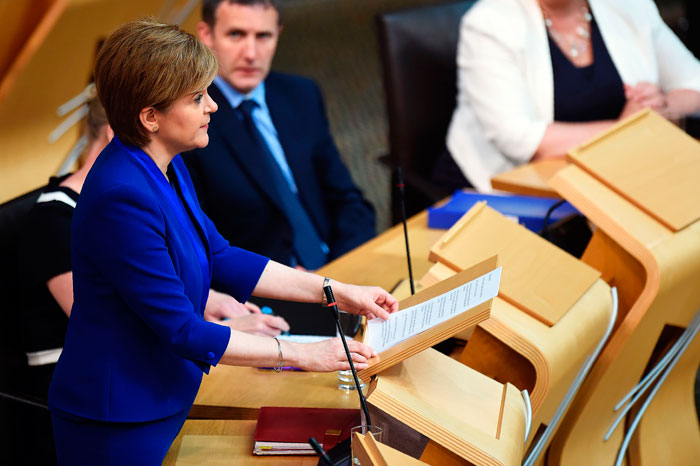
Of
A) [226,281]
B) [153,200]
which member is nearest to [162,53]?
[153,200]

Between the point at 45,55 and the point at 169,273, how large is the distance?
233 cm

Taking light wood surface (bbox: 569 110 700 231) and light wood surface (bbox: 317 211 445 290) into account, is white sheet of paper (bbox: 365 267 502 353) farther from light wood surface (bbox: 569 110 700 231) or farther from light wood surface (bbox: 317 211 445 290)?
light wood surface (bbox: 317 211 445 290)

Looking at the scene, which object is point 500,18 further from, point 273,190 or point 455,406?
point 455,406

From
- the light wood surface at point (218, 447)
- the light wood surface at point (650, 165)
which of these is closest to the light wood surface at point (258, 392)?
the light wood surface at point (218, 447)

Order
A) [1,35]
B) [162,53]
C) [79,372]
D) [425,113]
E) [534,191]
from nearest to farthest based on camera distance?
[162,53]
[79,372]
[534,191]
[1,35]
[425,113]

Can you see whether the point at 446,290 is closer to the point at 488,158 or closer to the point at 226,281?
the point at 226,281

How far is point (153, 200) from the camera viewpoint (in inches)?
49.9

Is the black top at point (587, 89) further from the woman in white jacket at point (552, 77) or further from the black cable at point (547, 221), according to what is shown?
the black cable at point (547, 221)

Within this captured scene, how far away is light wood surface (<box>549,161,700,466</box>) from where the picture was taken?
1.70 metres

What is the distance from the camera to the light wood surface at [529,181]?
2420 millimetres

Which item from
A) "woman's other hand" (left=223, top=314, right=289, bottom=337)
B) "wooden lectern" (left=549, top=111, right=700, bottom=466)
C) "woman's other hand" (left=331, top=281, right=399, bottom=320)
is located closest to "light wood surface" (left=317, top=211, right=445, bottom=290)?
"woman's other hand" (left=223, top=314, right=289, bottom=337)

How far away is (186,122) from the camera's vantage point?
1296mm

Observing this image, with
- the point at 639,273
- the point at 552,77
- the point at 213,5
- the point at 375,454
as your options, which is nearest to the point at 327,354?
the point at 375,454

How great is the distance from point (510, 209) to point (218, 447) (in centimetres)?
123
